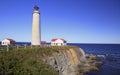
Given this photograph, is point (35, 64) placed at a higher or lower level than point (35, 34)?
lower

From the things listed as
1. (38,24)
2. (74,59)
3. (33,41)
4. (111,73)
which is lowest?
(111,73)

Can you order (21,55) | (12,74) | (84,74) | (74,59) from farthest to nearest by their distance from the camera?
(74,59)
(84,74)
(21,55)
(12,74)

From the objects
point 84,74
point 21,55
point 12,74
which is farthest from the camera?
point 84,74

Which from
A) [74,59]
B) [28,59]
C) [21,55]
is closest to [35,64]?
[28,59]

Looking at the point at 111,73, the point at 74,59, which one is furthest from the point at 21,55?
the point at 111,73

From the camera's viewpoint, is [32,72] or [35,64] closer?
[32,72]

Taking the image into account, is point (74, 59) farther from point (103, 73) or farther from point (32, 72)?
point (32, 72)

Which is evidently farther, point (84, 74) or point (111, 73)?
point (111, 73)

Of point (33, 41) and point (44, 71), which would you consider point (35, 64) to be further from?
point (33, 41)

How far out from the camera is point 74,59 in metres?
44.2

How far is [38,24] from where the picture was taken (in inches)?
1558

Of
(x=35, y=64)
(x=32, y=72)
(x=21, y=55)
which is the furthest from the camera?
(x=21, y=55)

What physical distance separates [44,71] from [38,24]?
21774 mm

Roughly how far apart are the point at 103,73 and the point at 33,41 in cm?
1863
